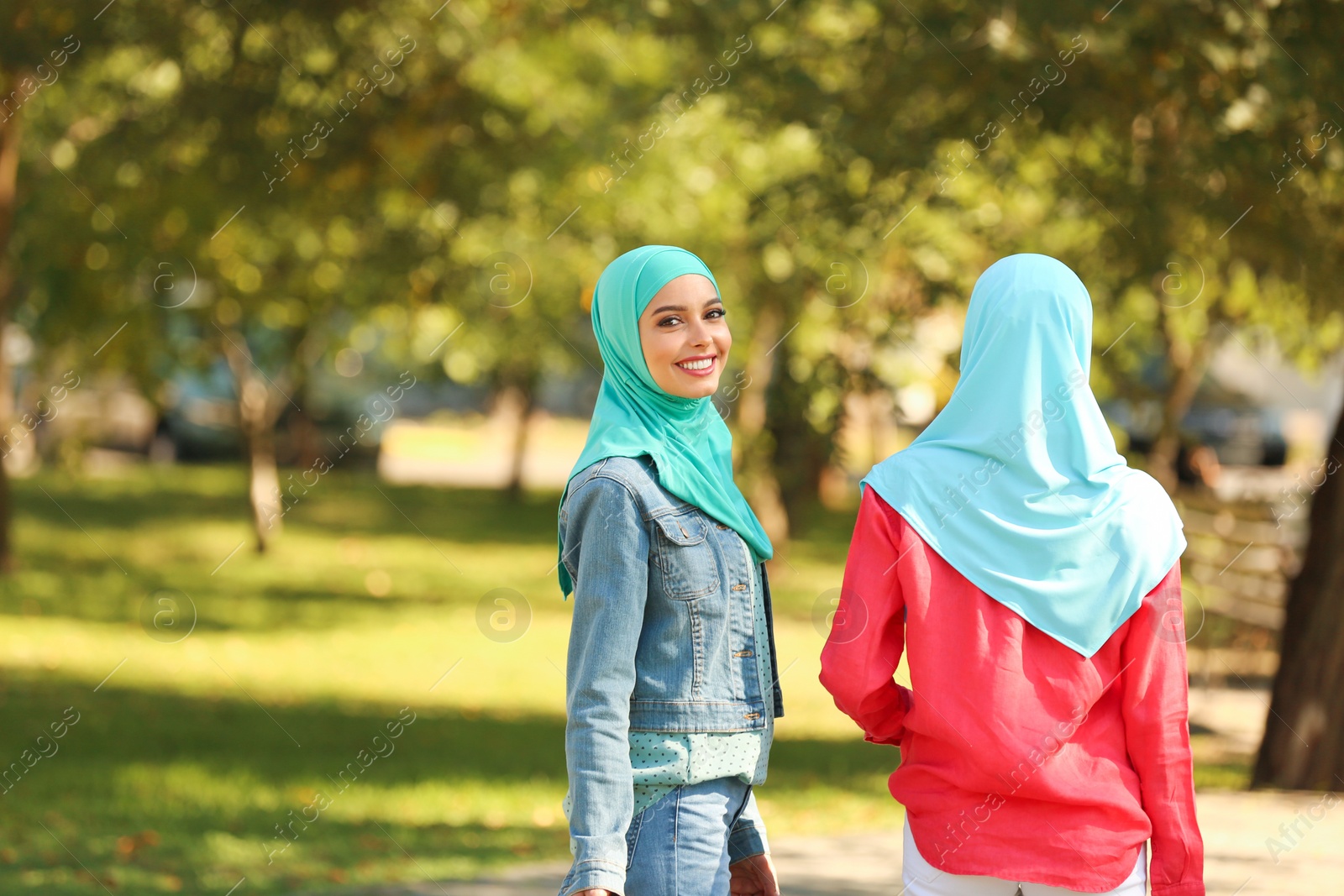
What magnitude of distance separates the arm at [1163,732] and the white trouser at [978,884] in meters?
0.04

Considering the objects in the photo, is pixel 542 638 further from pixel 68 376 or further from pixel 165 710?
pixel 68 376

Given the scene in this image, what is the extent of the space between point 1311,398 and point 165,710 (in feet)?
115

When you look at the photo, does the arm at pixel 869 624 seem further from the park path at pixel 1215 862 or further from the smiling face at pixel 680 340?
the park path at pixel 1215 862

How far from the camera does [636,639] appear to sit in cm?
234

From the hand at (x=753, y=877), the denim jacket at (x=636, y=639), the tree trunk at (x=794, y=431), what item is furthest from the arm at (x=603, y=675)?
the tree trunk at (x=794, y=431)

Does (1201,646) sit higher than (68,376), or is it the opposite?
(68,376)

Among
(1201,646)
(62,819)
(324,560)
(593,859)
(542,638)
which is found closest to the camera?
(593,859)

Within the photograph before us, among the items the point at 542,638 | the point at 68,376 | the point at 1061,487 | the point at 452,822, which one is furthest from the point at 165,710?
the point at 1061,487

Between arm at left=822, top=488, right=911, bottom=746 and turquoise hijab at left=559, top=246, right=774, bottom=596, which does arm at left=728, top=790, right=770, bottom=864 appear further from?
turquoise hijab at left=559, top=246, right=774, bottom=596

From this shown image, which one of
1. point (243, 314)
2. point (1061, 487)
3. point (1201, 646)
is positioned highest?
point (243, 314)

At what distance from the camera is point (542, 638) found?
13.3m

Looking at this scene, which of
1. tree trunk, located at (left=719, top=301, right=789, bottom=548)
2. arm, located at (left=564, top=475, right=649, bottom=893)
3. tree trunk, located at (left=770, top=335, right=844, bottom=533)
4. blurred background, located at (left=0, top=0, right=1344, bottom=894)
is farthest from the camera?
tree trunk, located at (left=719, top=301, right=789, bottom=548)

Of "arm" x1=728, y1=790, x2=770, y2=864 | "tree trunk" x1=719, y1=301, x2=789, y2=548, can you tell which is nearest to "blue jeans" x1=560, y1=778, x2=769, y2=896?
"arm" x1=728, y1=790, x2=770, y2=864

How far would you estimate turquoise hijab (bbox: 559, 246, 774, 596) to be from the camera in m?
2.46
